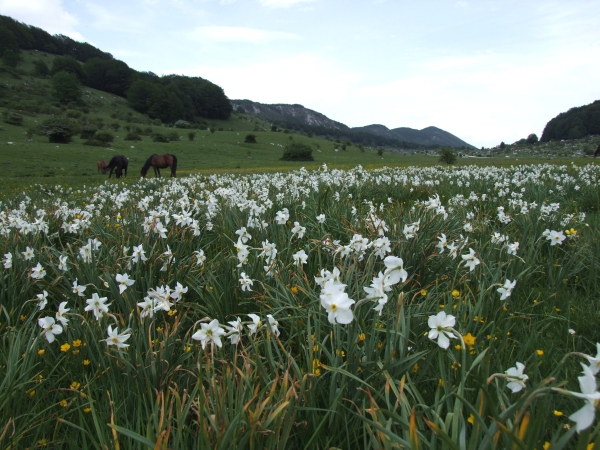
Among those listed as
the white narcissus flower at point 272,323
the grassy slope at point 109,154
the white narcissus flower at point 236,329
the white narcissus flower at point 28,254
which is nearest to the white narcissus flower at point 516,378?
the white narcissus flower at point 272,323

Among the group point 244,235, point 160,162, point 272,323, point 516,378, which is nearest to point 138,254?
point 244,235

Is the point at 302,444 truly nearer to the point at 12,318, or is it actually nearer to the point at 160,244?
the point at 12,318

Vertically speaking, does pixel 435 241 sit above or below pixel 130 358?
above

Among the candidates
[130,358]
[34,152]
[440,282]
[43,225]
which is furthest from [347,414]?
[34,152]

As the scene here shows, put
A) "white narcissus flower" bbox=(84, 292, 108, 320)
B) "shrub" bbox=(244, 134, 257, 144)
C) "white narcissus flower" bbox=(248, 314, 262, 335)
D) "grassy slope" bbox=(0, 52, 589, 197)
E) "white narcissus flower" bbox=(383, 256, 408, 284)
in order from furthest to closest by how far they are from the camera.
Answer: "shrub" bbox=(244, 134, 257, 144), "grassy slope" bbox=(0, 52, 589, 197), "white narcissus flower" bbox=(84, 292, 108, 320), "white narcissus flower" bbox=(248, 314, 262, 335), "white narcissus flower" bbox=(383, 256, 408, 284)

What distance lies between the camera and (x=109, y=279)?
3117 millimetres

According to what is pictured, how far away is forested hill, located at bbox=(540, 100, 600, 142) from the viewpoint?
107 metres

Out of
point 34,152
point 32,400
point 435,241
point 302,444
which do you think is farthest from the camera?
point 34,152

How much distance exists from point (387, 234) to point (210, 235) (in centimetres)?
269

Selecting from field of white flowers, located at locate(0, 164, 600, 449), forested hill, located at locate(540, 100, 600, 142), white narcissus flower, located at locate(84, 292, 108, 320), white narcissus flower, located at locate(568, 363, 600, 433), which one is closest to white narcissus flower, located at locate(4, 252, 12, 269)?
field of white flowers, located at locate(0, 164, 600, 449)

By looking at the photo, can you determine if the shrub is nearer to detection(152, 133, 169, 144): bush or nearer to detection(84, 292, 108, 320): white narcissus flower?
detection(152, 133, 169, 144): bush

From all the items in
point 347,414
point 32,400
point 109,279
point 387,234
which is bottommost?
point 32,400

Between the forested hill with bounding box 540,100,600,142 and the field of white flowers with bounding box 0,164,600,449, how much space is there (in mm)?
131928

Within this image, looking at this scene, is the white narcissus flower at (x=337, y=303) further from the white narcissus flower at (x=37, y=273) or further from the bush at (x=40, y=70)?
the bush at (x=40, y=70)
